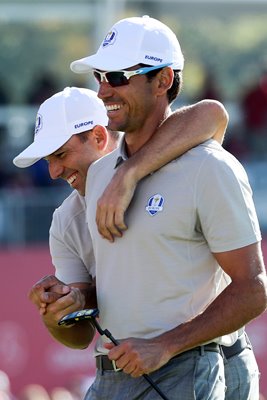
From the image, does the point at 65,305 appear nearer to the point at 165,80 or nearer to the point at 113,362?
the point at 113,362

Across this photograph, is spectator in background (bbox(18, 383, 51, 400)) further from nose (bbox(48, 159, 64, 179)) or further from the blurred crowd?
nose (bbox(48, 159, 64, 179))

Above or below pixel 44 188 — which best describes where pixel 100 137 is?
above

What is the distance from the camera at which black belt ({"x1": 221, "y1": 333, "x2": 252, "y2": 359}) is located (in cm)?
500

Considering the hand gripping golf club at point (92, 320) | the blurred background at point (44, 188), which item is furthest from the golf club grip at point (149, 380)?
the blurred background at point (44, 188)

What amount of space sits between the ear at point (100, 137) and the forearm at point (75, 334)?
0.77m

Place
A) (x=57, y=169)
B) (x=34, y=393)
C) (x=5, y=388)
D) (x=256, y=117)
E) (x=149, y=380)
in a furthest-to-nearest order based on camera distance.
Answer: (x=256, y=117)
(x=34, y=393)
(x=5, y=388)
(x=57, y=169)
(x=149, y=380)

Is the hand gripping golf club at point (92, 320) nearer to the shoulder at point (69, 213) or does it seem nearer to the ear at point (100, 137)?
the shoulder at point (69, 213)

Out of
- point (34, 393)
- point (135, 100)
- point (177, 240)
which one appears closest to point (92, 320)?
point (177, 240)

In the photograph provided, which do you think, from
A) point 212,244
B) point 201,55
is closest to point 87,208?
point 212,244

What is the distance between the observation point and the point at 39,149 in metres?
5.38

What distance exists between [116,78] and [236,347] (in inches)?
45.1

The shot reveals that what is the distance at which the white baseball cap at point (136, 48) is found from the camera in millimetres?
4926

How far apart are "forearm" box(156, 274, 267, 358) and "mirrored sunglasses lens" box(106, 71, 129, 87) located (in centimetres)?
90

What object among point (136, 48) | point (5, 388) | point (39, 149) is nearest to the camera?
point (136, 48)
